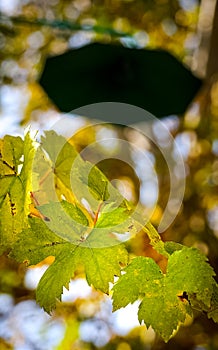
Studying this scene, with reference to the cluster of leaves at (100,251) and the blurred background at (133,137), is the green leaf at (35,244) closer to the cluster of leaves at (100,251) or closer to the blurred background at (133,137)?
the cluster of leaves at (100,251)

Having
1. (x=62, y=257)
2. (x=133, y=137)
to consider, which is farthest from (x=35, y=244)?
(x=133, y=137)

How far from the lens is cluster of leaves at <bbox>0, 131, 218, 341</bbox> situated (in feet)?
1.42

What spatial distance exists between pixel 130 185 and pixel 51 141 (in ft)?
6.84

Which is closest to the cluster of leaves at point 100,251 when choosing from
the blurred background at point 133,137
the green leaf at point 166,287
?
the green leaf at point 166,287

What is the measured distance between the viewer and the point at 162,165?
8.44ft

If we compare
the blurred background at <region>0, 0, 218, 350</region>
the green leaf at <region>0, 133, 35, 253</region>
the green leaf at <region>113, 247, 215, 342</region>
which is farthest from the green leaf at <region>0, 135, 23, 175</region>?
the blurred background at <region>0, 0, 218, 350</region>

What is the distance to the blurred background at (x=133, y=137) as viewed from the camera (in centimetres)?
208

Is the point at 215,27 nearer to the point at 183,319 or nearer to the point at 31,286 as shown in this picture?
the point at 31,286

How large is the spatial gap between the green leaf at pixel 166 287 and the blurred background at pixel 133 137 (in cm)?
113

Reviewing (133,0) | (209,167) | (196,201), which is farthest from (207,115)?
(133,0)

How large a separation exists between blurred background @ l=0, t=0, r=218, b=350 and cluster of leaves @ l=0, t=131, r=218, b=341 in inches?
44.4

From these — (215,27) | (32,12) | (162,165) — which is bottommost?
(162,165)

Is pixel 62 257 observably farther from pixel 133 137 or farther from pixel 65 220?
pixel 133 137

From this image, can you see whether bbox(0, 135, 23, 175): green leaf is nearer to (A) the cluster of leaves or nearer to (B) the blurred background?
(A) the cluster of leaves
